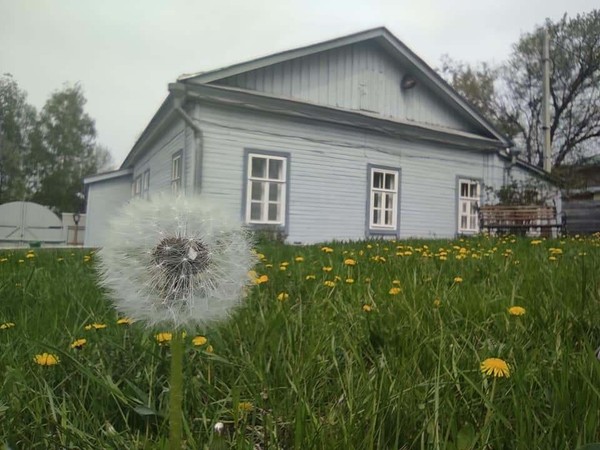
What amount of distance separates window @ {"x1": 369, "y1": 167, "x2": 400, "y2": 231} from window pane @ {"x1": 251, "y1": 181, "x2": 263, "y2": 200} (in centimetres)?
346

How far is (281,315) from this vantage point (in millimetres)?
1737

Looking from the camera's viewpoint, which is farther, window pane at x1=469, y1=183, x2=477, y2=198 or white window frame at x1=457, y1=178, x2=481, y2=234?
window pane at x1=469, y1=183, x2=477, y2=198

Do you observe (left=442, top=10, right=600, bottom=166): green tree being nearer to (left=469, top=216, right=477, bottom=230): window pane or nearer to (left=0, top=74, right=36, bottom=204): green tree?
(left=469, top=216, right=477, bottom=230): window pane

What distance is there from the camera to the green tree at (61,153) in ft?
126

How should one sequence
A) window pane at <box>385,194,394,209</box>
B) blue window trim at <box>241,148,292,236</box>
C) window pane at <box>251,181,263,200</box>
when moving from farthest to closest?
1. window pane at <box>385,194,394,209</box>
2. window pane at <box>251,181,263,200</box>
3. blue window trim at <box>241,148,292,236</box>

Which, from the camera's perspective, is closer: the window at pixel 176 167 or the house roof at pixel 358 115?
the house roof at pixel 358 115

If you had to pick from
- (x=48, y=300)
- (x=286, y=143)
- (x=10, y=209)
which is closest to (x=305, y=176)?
(x=286, y=143)

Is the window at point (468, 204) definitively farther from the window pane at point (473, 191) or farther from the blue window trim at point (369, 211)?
the blue window trim at point (369, 211)

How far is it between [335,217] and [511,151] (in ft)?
26.7

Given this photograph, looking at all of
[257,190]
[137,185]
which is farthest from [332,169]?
[137,185]

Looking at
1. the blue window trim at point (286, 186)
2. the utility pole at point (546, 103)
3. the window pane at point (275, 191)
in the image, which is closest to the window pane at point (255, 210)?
the blue window trim at point (286, 186)

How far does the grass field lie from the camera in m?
0.98

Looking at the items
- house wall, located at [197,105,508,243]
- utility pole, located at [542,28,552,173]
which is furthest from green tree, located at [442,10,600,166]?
house wall, located at [197,105,508,243]

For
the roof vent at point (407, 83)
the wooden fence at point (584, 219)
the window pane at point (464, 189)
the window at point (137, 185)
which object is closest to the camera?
the roof vent at point (407, 83)
